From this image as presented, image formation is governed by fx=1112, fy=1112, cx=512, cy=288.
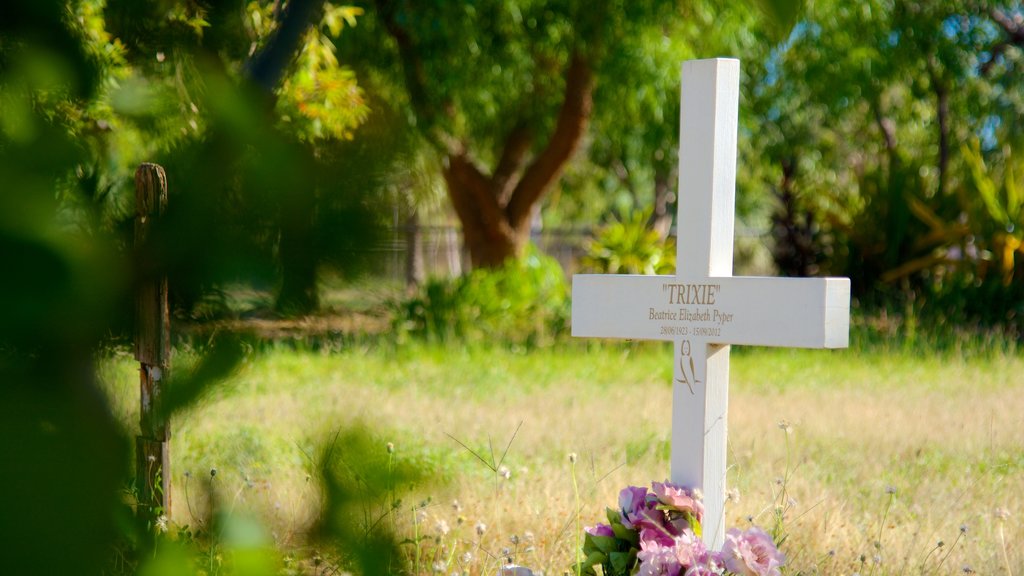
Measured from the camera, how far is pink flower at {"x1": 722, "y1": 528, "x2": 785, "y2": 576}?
2697 mm

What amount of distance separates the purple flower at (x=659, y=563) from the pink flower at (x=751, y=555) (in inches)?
5.0

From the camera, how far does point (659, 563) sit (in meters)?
2.75

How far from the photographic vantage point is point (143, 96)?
64 cm

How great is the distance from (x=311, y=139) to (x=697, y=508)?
2611mm

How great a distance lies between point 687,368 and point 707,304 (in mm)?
200

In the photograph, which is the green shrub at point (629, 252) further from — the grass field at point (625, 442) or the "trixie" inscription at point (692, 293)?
the "trixie" inscription at point (692, 293)

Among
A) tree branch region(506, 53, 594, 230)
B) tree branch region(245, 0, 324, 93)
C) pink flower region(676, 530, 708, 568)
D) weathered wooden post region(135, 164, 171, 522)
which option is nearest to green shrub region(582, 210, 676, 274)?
tree branch region(506, 53, 594, 230)

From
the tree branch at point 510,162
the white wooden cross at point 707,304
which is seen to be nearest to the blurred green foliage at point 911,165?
the tree branch at point 510,162

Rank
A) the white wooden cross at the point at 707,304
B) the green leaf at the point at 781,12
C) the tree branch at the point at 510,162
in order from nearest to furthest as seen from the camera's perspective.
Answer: the green leaf at the point at 781,12, the white wooden cross at the point at 707,304, the tree branch at the point at 510,162

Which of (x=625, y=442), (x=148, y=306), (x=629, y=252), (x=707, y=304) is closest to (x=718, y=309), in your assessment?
(x=707, y=304)

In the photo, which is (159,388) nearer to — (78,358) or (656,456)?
(78,358)

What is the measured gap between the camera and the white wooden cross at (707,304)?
3150 mm

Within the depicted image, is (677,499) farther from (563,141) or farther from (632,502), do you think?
(563,141)

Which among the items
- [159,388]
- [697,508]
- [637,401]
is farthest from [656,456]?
[159,388]
